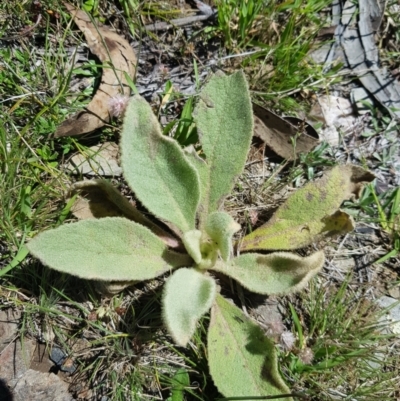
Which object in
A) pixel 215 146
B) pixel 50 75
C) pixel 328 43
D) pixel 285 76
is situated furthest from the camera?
pixel 328 43

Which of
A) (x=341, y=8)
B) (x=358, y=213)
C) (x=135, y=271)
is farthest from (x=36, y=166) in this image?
(x=341, y=8)

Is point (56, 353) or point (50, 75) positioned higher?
point (50, 75)

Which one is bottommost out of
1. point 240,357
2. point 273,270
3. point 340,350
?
point 340,350

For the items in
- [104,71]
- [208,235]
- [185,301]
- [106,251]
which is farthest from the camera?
[104,71]

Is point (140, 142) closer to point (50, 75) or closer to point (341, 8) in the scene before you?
point (50, 75)

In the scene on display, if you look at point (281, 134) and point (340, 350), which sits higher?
point (281, 134)

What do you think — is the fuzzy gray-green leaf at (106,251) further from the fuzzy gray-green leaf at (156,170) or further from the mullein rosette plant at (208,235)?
the fuzzy gray-green leaf at (156,170)

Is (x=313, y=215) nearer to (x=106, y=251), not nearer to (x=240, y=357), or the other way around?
(x=240, y=357)

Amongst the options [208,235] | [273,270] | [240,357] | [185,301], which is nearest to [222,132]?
[208,235]
